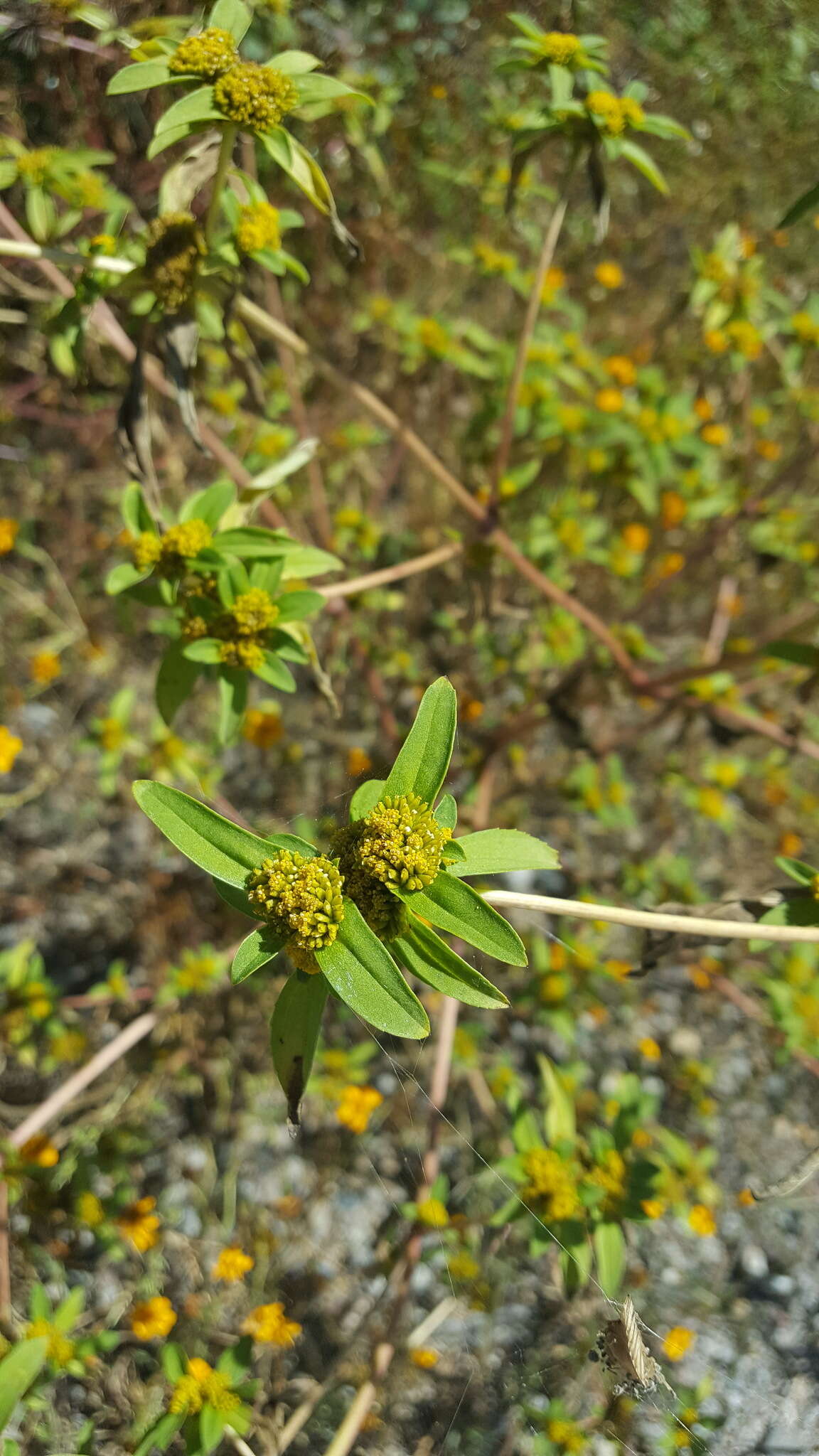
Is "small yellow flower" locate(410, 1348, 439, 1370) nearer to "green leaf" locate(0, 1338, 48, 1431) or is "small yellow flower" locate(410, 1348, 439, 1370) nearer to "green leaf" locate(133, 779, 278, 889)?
"green leaf" locate(0, 1338, 48, 1431)

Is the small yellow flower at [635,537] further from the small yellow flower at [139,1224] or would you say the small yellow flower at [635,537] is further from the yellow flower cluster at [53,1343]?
the yellow flower cluster at [53,1343]

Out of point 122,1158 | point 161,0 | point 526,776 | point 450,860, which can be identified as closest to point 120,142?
point 161,0

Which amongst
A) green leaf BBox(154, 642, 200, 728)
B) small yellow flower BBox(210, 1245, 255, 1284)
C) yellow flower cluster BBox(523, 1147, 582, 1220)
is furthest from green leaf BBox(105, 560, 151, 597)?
small yellow flower BBox(210, 1245, 255, 1284)

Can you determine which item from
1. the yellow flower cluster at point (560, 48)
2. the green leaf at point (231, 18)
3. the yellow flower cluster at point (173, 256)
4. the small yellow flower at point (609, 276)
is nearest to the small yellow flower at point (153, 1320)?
the yellow flower cluster at point (173, 256)

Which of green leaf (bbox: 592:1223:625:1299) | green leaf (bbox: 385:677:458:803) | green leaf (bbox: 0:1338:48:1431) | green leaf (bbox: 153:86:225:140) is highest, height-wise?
green leaf (bbox: 153:86:225:140)

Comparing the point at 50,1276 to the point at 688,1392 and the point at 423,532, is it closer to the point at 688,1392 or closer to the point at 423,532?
the point at 688,1392

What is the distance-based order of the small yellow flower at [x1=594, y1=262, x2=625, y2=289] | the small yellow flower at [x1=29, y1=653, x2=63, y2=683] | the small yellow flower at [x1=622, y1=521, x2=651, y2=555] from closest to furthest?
the small yellow flower at [x1=29, y1=653, x2=63, y2=683] → the small yellow flower at [x1=622, y1=521, x2=651, y2=555] → the small yellow flower at [x1=594, y1=262, x2=625, y2=289]

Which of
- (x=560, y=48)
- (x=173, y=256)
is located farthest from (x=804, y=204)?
(x=173, y=256)
